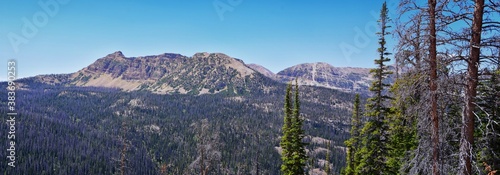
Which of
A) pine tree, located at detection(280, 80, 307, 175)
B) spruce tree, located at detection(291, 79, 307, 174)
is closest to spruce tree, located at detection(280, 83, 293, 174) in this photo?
pine tree, located at detection(280, 80, 307, 175)

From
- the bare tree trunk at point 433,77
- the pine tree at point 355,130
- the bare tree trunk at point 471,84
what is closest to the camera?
the bare tree trunk at point 471,84

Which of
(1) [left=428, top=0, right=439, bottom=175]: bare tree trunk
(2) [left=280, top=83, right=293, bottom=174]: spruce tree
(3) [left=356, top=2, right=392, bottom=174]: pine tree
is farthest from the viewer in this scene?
(2) [left=280, top=83, right=293, bottom=174]: spruce tree

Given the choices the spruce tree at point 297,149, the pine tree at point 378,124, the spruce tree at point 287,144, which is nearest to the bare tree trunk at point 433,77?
the pine tree at point 378,124

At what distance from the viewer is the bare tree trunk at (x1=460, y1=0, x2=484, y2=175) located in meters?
10.2

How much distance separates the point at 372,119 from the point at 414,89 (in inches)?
633

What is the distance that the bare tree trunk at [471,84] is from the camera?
1017 centimetres

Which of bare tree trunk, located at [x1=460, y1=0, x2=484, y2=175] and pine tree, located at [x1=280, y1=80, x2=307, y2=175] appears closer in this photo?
bare tree trunk, located at [x1=460, y1=0, x2=484, y2=175]

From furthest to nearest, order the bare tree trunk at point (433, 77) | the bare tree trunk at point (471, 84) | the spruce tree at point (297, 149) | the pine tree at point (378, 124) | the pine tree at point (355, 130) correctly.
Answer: the spruce tree at point (297, 149) < the pine tree at point (355, 130) < the pine tree at point (378, 124) < the bare tree trunk at point (433, 77) < the bare tree trunk at point (471, 84)

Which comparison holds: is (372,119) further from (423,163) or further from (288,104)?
(423,163)

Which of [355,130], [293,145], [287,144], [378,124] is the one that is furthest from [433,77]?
[287,144]

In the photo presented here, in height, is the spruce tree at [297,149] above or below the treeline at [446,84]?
below

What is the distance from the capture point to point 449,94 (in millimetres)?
10391

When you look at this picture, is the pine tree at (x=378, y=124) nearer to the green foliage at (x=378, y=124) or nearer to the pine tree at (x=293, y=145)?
the green foliage at (x=378, y=124)

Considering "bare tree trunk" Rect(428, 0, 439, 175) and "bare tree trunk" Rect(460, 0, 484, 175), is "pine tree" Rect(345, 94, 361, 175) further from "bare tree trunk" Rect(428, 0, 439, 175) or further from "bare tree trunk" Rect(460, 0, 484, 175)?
"bare tree trunk" Rect(460, 0, 484, 175)
